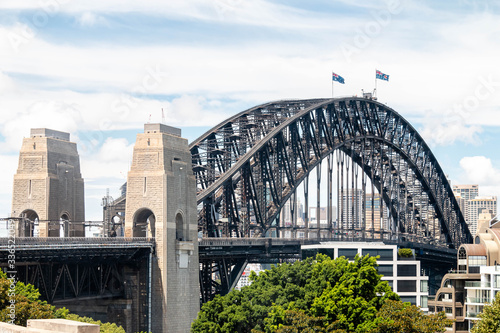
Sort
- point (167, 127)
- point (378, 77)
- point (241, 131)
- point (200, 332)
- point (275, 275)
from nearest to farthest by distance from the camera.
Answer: point (200, 332) < point (275, 275) < point (167, 127) < point (241, 131) < point (378, 77)

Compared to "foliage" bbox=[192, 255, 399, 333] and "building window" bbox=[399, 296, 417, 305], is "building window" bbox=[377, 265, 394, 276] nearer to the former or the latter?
"building window" bbox=[399, 296, 417, 305]

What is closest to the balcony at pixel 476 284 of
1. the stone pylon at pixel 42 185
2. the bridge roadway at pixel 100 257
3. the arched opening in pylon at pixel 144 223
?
the bridge roadway at pixel 100 257

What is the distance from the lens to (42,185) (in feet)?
390

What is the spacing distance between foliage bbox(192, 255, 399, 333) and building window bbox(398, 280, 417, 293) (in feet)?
152

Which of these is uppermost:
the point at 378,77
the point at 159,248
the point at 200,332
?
the point at 378,77

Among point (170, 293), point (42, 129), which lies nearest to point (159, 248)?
point (170, 293)

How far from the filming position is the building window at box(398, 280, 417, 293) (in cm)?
15088

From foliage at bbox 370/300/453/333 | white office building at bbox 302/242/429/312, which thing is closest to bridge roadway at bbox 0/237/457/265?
white office building at bbox 302/242/429/312

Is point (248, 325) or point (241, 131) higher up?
point (241, 131)

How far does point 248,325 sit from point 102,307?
2269cm

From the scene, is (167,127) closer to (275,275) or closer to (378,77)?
(275,275)

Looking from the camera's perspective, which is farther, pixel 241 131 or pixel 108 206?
pixel 241 131

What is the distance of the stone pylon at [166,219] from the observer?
112 m

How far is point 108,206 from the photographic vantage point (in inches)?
5217
